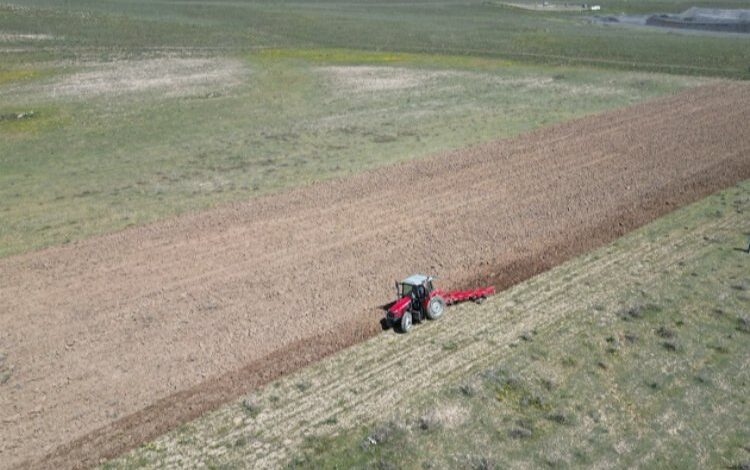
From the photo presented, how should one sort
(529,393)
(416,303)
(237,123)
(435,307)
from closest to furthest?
(529,393), (416,303), (435,307), (237,123)

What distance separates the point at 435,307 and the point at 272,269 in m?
7.28

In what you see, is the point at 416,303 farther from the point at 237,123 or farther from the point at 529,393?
the point at 237,123

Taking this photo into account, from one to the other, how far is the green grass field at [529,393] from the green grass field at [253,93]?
1629 centimetres

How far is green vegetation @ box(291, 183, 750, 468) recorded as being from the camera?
741 inches

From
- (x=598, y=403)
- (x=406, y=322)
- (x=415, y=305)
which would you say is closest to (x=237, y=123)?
(x=415, y=305)

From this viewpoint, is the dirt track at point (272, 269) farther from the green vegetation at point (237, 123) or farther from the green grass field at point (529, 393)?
the green vegetation at point (237, 123)

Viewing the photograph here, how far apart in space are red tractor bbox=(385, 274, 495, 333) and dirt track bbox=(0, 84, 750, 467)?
122 cm

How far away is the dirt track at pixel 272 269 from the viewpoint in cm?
2161

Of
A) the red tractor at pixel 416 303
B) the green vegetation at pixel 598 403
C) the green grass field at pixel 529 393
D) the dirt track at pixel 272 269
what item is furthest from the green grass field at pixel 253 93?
the green vegetation at pixel 598 403

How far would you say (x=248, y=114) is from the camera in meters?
55.7

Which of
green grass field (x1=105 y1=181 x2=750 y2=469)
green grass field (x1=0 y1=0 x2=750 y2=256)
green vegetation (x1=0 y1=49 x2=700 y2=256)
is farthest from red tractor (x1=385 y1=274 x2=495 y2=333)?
green vegetation (x1=0 y1=49 x2=700 y2=256)

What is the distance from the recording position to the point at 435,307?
82.2 ft

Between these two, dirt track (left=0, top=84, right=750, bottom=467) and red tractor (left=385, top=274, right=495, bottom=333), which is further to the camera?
red tractor (left=385, top=274, right=495, bottom=333)

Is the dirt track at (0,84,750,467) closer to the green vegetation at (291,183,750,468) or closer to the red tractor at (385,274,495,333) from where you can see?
the red tractor at (385,274,495,333)
